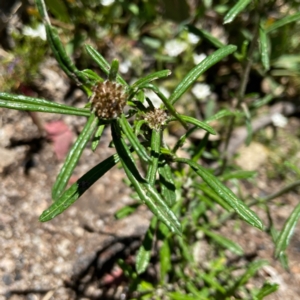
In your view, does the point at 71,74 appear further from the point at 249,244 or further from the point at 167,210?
the point at 249,244

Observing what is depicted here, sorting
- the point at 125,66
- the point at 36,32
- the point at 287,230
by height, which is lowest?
the point at 287,230

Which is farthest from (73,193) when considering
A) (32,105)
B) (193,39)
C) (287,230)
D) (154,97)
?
(193,39)

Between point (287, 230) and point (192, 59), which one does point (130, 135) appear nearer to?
point (287, 230)

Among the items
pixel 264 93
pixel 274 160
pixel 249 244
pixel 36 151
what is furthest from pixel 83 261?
pixel 264 93

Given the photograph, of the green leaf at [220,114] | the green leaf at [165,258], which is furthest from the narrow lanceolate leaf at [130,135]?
the green leaf at [165,258]

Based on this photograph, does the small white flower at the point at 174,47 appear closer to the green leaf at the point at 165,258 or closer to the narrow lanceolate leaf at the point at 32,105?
the green leaf at the point at 165,258

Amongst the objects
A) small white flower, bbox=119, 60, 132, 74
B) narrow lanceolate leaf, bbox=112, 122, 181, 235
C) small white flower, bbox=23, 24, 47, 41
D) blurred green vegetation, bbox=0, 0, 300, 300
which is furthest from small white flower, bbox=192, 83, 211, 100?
narrow lanceolate leaf, bbox=112, 122, 181, 235
